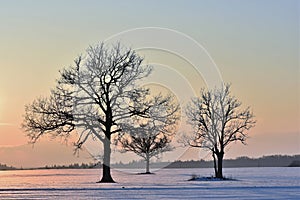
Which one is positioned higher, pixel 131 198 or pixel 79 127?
pixel 79 127

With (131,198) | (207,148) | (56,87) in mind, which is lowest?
(131,198)

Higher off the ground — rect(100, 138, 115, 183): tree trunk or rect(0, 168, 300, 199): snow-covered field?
rect(100, 138, 115, 183): tree trunk

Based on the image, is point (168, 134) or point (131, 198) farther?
point (168, 134)

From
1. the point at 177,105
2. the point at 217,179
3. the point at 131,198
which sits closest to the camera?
the point at 131,198

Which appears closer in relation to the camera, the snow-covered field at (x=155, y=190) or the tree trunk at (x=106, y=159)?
the snow-covered field at (x=155, y=190)

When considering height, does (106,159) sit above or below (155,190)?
above

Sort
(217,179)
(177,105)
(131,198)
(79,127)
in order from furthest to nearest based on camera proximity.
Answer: (217,179) → (177,105) → (79,127) → (131,198)

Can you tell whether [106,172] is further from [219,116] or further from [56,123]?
[219,116]

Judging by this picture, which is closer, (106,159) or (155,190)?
(155,190)

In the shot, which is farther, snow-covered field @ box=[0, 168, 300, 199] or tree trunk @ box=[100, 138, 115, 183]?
tree trunk @ box=[100, 138, 115, 183]

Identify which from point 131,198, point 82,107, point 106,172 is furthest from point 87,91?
point 131,198

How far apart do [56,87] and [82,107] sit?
2.46 m

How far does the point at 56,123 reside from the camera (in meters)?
45.3

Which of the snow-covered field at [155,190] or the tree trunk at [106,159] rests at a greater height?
the tree trunk at [106,159]
